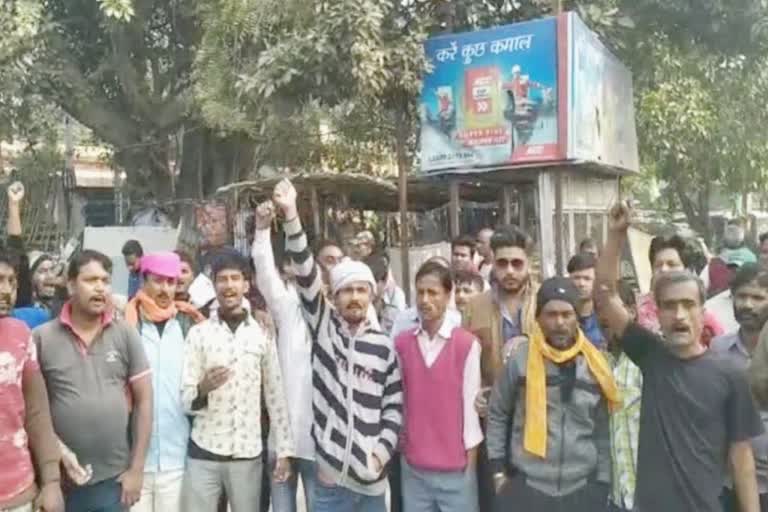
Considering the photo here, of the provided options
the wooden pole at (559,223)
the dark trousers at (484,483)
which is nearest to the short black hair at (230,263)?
the dark trousers at (484,483)

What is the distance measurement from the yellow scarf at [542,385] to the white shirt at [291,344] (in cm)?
110

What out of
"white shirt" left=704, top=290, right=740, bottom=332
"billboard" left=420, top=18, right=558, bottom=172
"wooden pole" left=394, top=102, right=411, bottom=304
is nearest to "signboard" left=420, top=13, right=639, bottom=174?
"billboard" left=420, top=18, right=558, bottom=172

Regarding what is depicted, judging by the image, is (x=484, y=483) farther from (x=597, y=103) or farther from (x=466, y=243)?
(x=597, y=103)

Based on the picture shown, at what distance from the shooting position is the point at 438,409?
12.8ft

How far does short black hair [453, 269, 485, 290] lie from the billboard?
3.97 metres

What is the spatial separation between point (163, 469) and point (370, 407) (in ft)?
3.40

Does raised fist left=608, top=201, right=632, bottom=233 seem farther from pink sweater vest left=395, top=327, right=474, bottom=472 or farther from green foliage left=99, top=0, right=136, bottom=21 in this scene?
green foliage left=99, top=0, right=136, bottom=21

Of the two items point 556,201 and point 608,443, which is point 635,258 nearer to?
point 556,201

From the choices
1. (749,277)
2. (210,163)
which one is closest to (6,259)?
(749,277)

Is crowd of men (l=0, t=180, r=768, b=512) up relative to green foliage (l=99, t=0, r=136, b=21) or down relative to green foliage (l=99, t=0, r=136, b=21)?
down

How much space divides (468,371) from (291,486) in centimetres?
108

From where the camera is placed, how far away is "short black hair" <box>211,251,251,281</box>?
4.24 m

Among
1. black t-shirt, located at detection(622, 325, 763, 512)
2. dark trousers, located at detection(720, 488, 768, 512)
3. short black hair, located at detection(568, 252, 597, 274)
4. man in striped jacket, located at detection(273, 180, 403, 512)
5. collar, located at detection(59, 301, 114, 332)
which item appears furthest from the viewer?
short black hair, located at detection(568, 252, 597, 274)

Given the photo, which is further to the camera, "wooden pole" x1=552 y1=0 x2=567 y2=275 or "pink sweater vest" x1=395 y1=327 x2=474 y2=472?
"wooden pole" x1=552 y1=0 x2=567 y2=275
